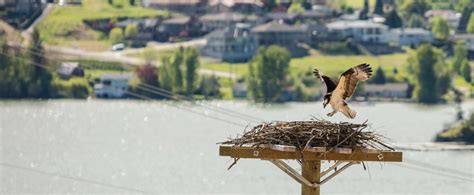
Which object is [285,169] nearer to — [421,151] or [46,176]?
[46,176]

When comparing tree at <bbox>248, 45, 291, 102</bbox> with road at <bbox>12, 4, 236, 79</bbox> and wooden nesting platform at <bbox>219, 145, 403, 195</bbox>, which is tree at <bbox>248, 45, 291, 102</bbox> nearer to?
road at <bbox>12, 4, 236, 79</bbox>

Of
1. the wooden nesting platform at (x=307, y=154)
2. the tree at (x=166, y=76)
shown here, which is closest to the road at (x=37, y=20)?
the tree at (x=166, y=76)

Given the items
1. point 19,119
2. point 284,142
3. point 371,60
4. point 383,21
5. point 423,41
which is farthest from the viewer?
point 383,21

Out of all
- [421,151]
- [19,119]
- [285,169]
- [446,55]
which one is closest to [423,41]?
[446,55]

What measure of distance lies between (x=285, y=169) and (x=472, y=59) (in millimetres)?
89987

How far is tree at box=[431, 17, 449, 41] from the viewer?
111 meters

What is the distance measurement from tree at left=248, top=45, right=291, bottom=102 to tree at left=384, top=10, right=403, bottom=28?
18.1 meters

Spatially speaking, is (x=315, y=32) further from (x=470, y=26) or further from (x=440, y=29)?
(x=470, y=26)

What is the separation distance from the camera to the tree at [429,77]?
92.1 meters

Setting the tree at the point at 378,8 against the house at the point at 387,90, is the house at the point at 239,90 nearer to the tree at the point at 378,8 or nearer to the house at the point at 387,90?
the house at the point at 387,90

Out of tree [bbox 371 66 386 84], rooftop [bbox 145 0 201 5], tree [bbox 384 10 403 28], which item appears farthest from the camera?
A: rooftop [bbox 145 0 201 5]

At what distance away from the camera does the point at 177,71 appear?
9588cm

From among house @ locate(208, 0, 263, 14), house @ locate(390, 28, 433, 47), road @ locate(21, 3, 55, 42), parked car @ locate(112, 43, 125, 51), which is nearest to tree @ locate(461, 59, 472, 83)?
house @ locate(390, 28, 433, 47)

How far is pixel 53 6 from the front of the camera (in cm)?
11419
